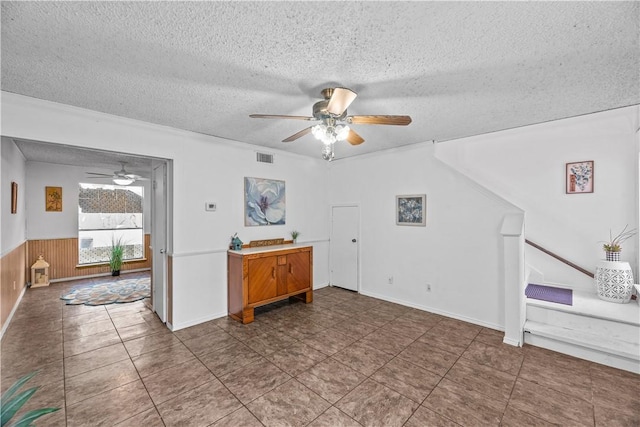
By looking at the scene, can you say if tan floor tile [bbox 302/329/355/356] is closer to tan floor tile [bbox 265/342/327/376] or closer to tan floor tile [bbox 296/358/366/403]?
tan floor tile [bbox 265/342/327/376]

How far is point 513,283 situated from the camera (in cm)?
324

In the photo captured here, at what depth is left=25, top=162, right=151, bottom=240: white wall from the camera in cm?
575

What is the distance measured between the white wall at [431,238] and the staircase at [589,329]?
1.52 feet

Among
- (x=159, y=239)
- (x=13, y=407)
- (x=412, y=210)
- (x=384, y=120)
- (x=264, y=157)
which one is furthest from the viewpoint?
(x=264, y=157)

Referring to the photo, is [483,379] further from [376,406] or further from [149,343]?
[149,343]

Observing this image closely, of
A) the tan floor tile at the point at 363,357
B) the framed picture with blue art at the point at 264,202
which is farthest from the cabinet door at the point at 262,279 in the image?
the tan floor tile at the point at 363,357

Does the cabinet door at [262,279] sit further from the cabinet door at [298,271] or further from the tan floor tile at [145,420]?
the tan floor tile at [145,420]

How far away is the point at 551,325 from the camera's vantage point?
3150mm

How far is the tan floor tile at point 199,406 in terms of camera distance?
2.03 m

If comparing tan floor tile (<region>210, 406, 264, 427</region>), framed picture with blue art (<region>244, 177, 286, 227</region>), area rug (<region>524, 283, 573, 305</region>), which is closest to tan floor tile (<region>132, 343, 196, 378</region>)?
tan floor tile (<region>210, 406, 264, 427</region>)

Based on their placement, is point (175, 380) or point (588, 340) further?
point (588, 340)

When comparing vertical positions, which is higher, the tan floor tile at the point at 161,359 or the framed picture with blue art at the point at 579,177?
the framed picture with blue art at the point at 579,177

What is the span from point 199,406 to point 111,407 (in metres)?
0.70

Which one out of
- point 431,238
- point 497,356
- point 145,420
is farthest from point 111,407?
point 431,238
